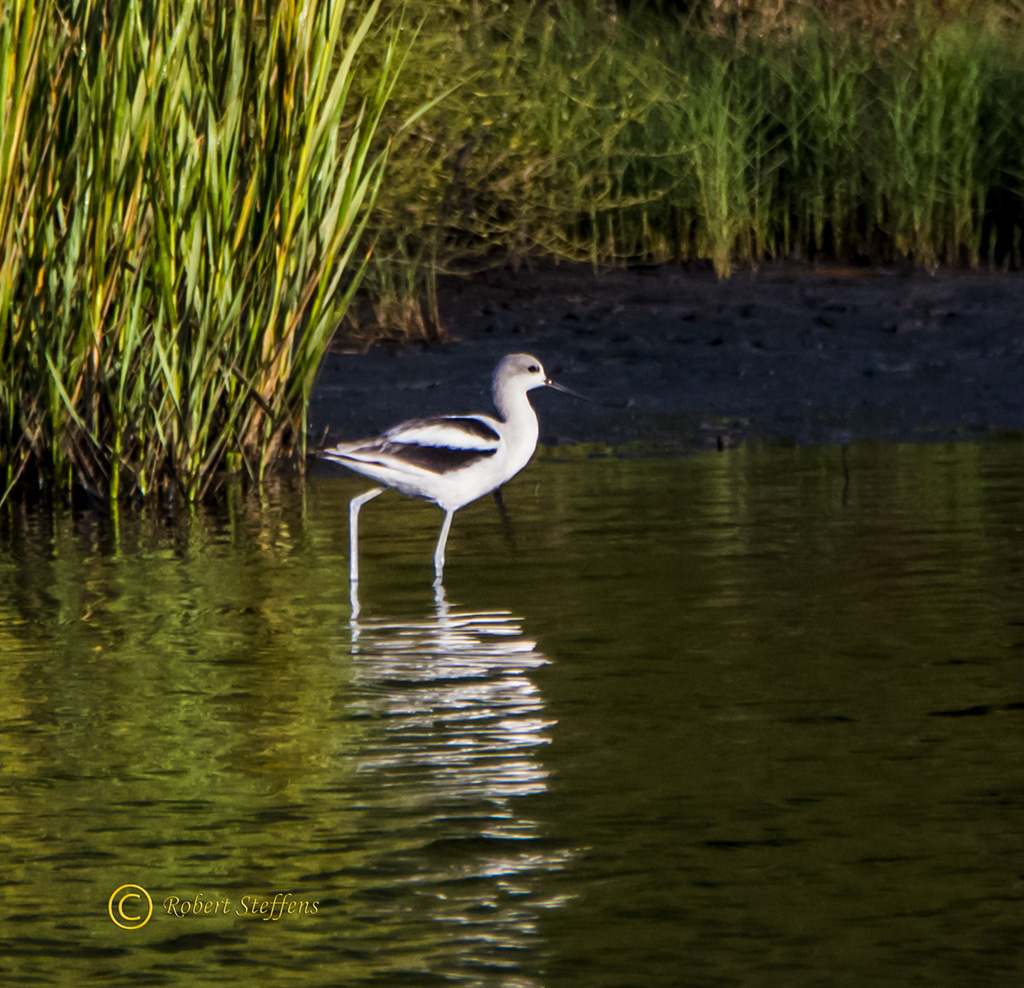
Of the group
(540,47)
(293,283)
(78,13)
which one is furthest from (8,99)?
(540,47)

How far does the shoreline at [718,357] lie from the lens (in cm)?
1388

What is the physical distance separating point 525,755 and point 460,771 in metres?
0.22

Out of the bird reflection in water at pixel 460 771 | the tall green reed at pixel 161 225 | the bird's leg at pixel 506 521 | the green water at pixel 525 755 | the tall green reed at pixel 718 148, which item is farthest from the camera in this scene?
the tall green reed at pixel 718 148

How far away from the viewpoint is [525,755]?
5617 mm

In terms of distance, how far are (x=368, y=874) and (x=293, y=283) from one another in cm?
607

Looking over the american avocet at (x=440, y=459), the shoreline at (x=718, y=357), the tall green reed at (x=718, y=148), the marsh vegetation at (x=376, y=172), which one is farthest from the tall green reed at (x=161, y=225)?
the tall green reed at (x=718, y=148)

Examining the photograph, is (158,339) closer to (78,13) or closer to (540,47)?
(78,13)

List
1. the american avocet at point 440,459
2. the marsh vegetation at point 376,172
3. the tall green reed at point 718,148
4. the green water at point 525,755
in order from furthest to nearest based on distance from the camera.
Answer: the tall green reed at point 718,148, the marsh vegetation at point 376,172, the american avocet at point 440,459, the green water at point 525,755

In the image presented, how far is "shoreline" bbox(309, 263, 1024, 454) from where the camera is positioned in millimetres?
13875

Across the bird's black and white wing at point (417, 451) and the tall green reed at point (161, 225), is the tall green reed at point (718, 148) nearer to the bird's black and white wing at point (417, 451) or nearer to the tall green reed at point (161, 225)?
the tall green reed at point (161, 225)

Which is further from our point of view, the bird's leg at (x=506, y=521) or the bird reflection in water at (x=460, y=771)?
the bird's leg at (x=506, y=521)
